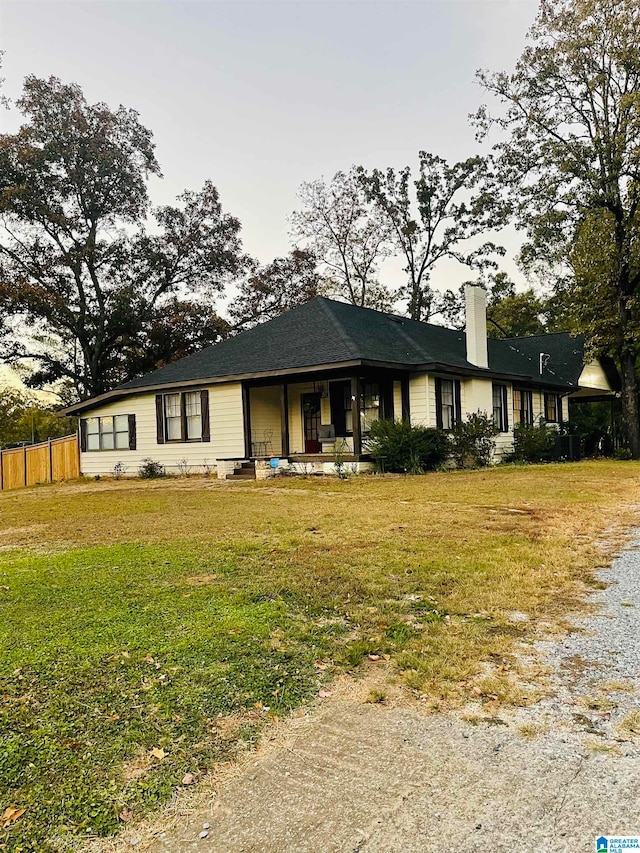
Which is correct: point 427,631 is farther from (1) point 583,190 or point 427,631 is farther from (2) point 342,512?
(1) point 583,190

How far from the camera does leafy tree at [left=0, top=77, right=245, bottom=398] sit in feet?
86.0

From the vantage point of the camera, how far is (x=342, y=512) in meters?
8.52

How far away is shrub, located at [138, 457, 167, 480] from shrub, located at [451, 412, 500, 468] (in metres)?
8.93

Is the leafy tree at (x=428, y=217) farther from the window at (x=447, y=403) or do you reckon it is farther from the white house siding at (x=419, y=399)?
the white house siding at (x=419, y=399)

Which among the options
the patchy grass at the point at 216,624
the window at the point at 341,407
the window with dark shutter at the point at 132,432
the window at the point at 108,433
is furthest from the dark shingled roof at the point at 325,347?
the patchy grass at the point at 216,624

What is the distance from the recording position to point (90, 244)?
2766 centimetres

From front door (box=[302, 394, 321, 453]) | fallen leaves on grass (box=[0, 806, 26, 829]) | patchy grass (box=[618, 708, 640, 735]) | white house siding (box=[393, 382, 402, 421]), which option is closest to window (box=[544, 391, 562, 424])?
white house siding (box=[393, 382, 402, 421])

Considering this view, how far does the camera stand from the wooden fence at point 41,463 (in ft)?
69.0

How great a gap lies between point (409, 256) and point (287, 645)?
32284mm

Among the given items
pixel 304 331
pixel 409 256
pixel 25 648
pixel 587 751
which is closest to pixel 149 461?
pixel 304 331

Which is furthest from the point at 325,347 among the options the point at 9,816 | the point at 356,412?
the point at 9,816

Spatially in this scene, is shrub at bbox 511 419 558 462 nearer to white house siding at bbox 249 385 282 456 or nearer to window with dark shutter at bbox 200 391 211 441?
white house siding at bbox 249 385 282 456

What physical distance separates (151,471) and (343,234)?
2088cm

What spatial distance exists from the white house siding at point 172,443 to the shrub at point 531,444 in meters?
8.79
